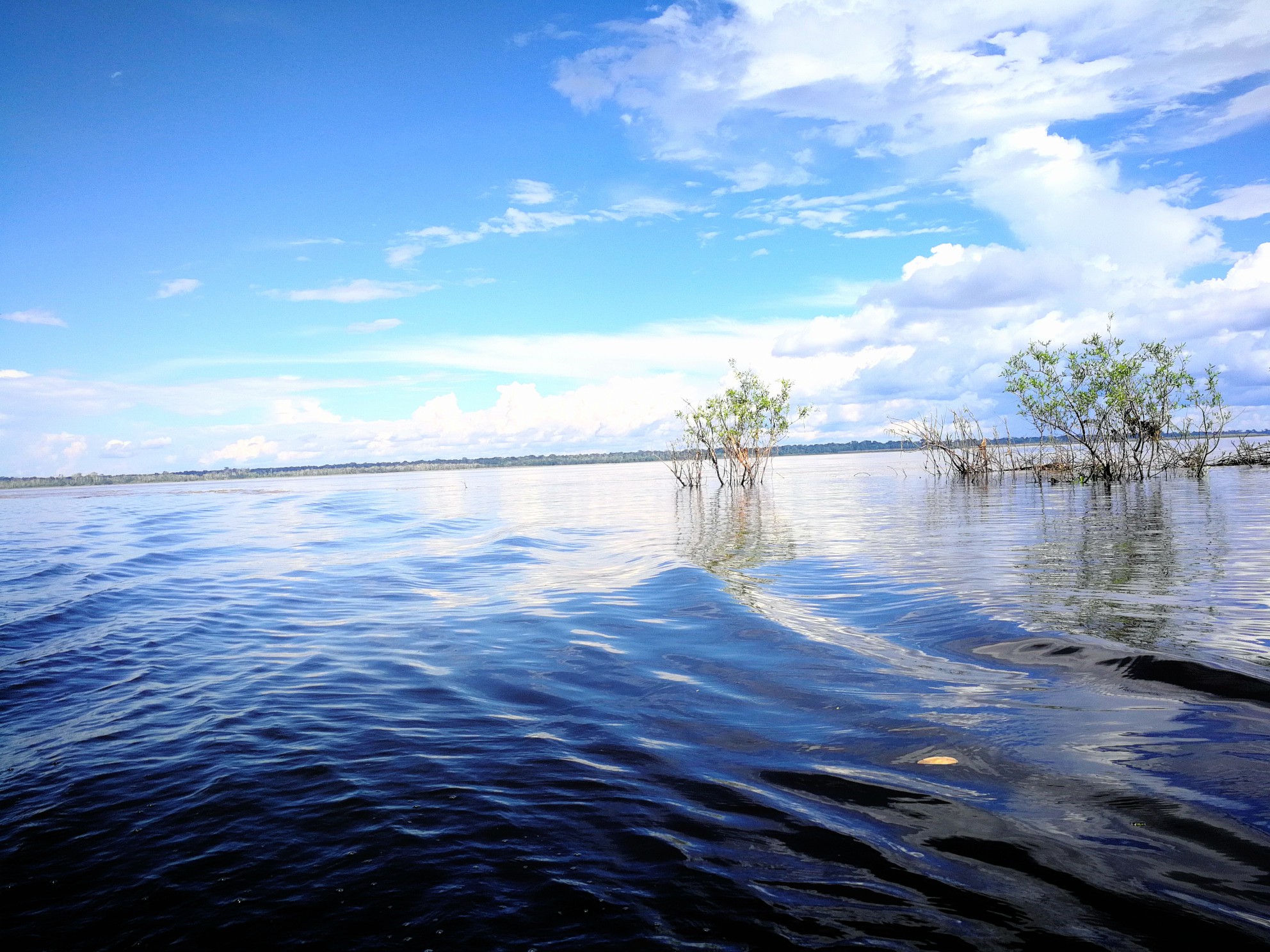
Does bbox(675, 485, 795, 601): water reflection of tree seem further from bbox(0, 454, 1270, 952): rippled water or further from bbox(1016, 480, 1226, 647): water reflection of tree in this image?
bbox(1016, 480, 1226, 647): water reflection of tree

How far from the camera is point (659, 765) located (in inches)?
202

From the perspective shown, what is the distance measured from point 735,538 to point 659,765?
1589 centimetres

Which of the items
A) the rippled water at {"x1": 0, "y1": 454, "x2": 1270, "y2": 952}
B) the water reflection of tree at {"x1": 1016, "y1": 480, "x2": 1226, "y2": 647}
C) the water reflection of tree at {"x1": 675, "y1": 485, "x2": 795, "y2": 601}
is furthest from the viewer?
the water reflection of tree at {"x1": 675, "y1": 485, "x2": 795, "y2": 601}

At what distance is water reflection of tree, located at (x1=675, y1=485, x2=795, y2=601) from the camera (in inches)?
573

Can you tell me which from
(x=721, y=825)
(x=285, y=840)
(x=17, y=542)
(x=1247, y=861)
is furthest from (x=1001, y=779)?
(x=17, y=542)

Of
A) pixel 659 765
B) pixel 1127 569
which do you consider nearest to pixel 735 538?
pixel 1127 569

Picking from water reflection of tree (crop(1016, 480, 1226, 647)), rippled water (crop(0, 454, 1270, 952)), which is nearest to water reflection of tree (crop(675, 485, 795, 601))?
rippled water (crop(0, 454, 1270, 952))

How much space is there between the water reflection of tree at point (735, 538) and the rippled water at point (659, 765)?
1405 millimetres

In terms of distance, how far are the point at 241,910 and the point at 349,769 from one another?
68.0 inches

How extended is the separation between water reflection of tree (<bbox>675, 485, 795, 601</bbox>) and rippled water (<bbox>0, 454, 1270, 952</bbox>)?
141 cm

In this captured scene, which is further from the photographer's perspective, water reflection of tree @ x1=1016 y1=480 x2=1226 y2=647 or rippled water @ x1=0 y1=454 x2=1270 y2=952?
water reflection of tree @ x1=1016 y1=480 x2=1226 y2=647

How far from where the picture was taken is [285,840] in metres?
4.18

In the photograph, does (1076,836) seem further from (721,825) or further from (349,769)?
(349,769)

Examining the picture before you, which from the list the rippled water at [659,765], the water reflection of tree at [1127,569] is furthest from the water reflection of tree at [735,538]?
the water reflection of tree at [1127,569]
